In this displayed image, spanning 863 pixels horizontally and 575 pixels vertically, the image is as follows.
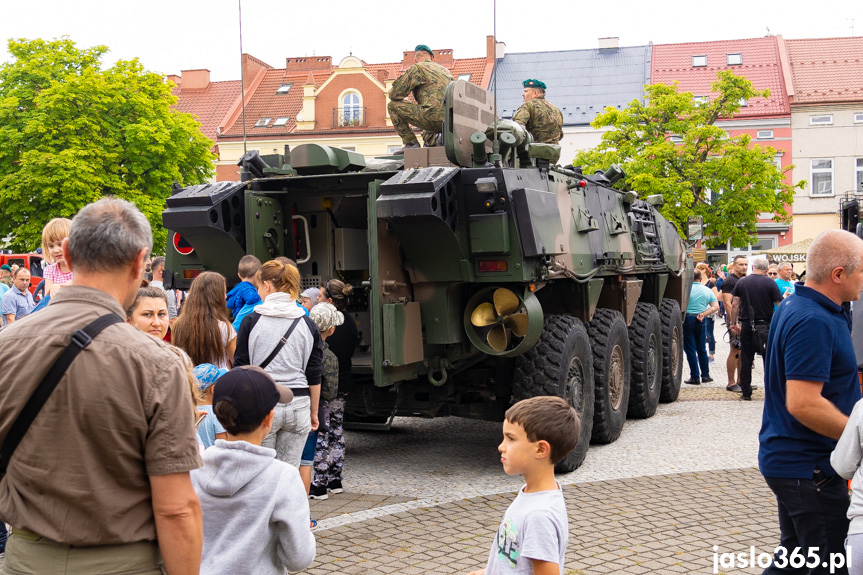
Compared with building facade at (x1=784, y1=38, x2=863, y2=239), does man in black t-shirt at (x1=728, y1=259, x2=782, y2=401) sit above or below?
below

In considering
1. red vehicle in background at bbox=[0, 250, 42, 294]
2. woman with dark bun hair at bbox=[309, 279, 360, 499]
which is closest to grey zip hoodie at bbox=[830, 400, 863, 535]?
woman with dark bun hair at bbox=[309, 279, 360, 499]

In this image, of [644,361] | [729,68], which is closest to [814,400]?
[644,361]

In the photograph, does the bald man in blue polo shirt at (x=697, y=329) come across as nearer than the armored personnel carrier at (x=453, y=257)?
No

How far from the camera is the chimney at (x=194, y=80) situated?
47.0 m

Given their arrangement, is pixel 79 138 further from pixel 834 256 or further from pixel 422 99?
pixel 834 256

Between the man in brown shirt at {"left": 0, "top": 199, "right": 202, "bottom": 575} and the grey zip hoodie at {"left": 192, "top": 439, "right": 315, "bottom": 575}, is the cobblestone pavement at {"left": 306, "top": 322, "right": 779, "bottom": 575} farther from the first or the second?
the man in brown shirt at {"left": 0, "top": 199, "right": 202, "bottom": 575}

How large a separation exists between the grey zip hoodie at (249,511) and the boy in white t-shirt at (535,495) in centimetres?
57

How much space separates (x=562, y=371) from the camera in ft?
24.7

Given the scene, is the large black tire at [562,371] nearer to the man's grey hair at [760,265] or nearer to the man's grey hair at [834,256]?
the man's grey hair at [834,256]

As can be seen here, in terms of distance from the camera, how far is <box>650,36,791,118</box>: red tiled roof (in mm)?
40375

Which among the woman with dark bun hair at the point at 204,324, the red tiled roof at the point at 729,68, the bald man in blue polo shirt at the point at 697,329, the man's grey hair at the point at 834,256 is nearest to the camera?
the man's grey hair at the point at 834,256

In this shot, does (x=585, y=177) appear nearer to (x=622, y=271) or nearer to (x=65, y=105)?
(x=622, y=271)

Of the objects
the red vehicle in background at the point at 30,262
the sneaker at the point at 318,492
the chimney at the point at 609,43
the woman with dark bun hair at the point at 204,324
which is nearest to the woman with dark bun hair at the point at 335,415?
the sneaker at the point at 318,492

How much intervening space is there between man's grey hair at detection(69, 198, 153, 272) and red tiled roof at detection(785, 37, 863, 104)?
41063 mm
